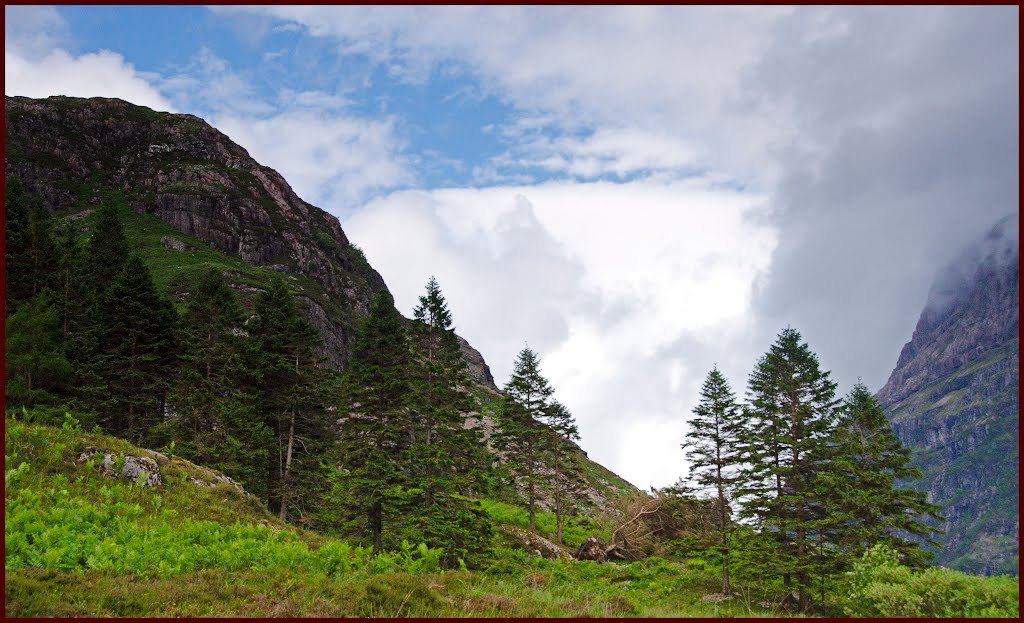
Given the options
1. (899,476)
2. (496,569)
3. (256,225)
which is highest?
(256,225)

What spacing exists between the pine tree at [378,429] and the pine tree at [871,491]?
23715 millimetres

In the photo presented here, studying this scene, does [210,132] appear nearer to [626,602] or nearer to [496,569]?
[496,569]

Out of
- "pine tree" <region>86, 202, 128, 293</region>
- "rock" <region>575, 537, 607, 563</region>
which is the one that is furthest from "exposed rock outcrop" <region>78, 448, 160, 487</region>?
"rock" <region>575, 537, 607, 563</region>

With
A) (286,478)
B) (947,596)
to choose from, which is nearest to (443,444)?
(286,478)

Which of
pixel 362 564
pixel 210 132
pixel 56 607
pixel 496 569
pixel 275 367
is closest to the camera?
pixel 56 607

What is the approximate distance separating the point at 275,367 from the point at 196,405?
168 inches

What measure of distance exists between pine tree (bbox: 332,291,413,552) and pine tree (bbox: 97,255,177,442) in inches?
466

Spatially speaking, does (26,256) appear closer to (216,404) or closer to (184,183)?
(216,404)

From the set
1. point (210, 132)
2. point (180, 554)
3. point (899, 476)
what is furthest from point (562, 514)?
point (210, 132)

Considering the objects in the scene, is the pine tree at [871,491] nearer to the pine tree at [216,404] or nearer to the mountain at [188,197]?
the pine tree at [216,404]

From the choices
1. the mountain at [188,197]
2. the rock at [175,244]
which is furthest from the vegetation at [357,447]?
the rock at [175,244]

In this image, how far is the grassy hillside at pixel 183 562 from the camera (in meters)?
10.4

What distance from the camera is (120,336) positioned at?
30953 mm

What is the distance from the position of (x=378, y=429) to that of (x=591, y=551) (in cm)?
2117
